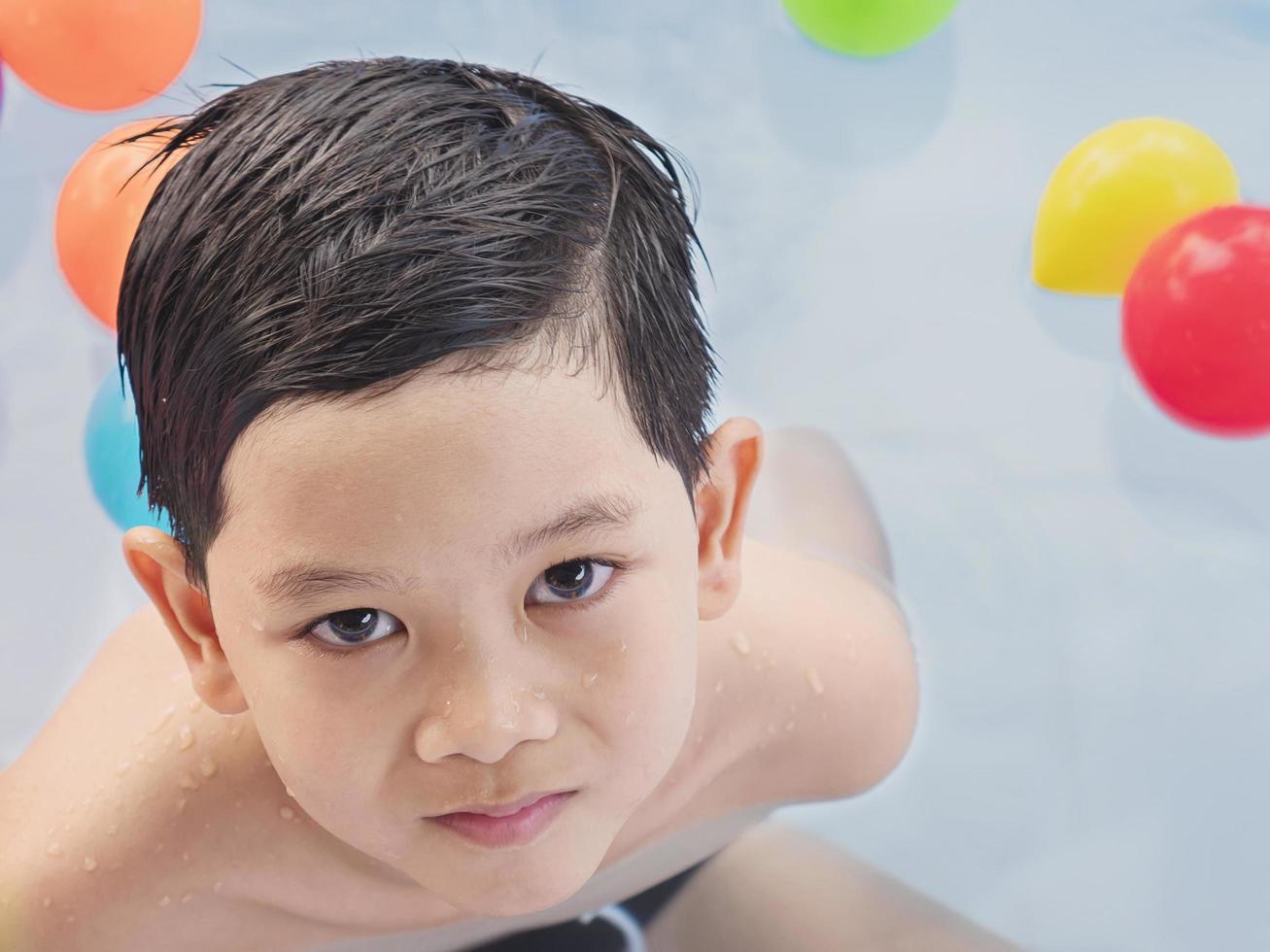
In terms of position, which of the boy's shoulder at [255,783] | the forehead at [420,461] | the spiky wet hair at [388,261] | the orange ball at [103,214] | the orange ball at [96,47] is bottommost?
the boy's shoulder at [255,783]

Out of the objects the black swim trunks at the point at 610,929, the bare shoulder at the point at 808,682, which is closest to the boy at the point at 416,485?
the bare shoulder at the point at 808,682

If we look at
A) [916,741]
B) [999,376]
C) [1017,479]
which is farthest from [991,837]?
[999,376]

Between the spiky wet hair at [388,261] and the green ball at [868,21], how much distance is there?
0.95 m

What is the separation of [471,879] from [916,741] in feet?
2.30

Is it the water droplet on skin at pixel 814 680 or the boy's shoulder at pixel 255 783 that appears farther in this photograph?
the water droplet on skin at pixel 814 680

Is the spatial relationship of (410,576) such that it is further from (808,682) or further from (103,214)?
(103,214)

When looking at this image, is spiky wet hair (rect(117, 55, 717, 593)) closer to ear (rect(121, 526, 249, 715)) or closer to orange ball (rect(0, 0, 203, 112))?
ear (rect(121, 526, 249, 715))

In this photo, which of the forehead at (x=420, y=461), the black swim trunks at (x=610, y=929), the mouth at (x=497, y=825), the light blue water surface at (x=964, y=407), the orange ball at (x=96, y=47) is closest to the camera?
the forehead at (x=420, y=461)

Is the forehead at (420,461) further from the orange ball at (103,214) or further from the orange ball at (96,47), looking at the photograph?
the orange ball at (96,47)

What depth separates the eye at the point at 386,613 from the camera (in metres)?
0.67

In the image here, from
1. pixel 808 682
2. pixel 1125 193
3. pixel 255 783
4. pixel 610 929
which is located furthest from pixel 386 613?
pixel 1125 193

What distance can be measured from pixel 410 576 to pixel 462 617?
0.03 meters

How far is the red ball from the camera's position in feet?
3.90

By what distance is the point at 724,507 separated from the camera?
2.72ft
